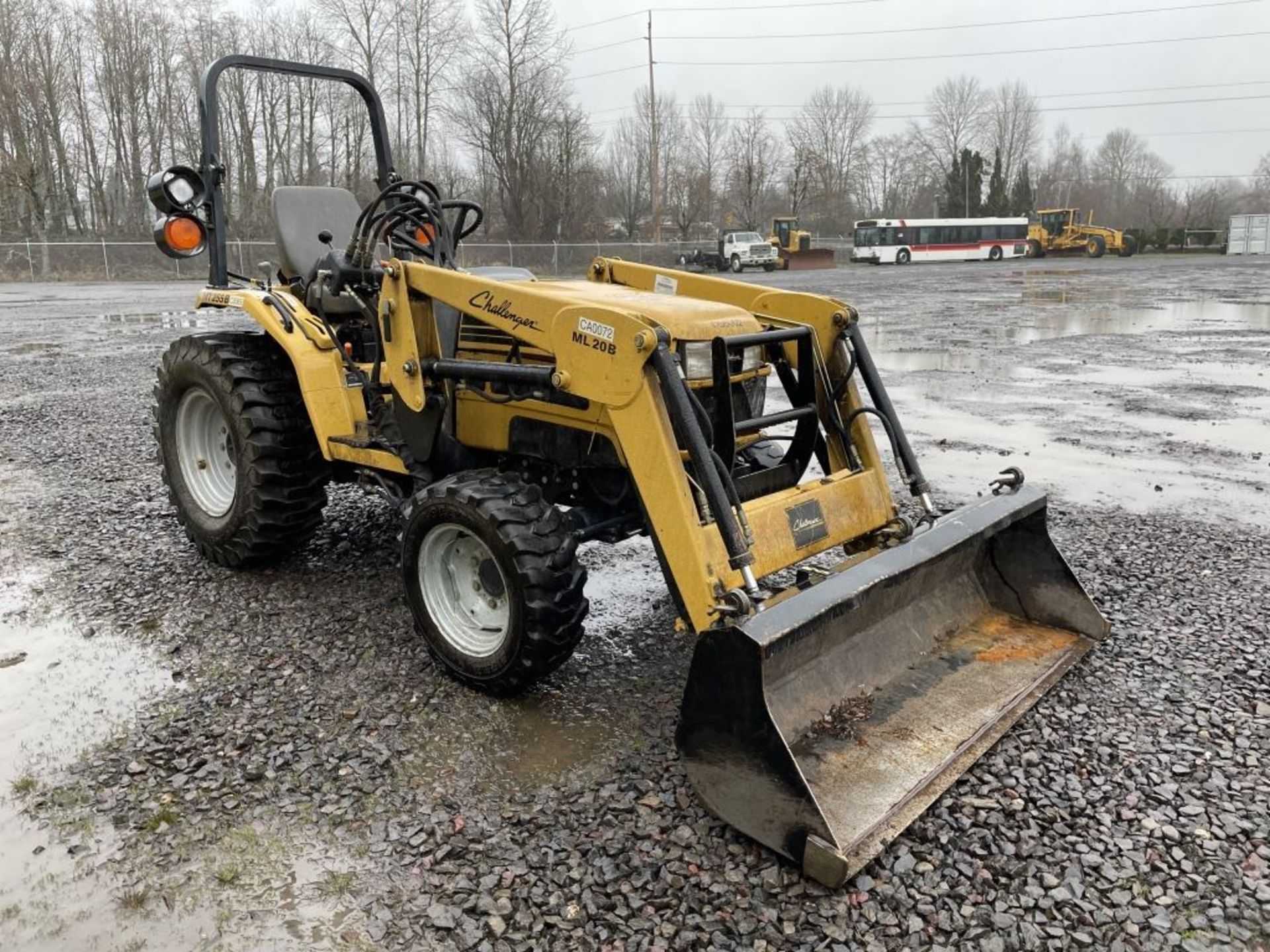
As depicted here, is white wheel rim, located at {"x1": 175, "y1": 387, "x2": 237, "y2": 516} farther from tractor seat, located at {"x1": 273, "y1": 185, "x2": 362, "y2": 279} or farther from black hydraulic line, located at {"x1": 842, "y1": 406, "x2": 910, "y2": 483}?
black hydraulic line, located at {"x1": 842, "y1": 406, "x2": 910, "y2": 483}

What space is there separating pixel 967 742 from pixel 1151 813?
1.76 ft

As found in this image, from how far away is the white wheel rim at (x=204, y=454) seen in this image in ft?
16.5

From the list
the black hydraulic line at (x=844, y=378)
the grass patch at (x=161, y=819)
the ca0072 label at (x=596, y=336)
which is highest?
the ca0072 label at (x=596, y=336)

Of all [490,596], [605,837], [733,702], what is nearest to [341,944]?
[605,837]

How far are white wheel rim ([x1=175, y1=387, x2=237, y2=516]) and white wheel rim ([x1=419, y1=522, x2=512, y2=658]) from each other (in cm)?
187

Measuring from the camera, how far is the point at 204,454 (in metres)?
5.11

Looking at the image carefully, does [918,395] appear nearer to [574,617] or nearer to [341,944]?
[574,617]

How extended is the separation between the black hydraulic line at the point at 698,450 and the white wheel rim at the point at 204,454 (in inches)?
112

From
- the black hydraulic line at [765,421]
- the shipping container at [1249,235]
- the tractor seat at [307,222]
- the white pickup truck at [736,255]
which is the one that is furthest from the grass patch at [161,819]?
the shipping container at [1249,235]

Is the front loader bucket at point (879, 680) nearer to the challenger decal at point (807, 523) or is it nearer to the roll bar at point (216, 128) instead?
the challenger decal at point (807, 523)

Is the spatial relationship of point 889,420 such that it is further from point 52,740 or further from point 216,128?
point 216,128

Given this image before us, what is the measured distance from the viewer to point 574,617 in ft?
11.0

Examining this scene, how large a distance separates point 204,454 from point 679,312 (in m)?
2.92

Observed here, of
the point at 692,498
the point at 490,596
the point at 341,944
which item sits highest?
the point at 692,498
